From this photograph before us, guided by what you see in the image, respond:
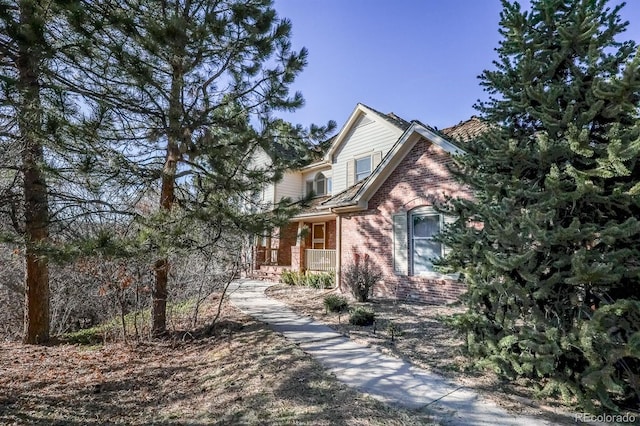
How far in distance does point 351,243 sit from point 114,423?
9.29m

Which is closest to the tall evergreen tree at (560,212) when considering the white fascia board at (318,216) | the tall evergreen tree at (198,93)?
the tall evergreen tree at (198,93)

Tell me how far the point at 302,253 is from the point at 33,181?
11.5 meters

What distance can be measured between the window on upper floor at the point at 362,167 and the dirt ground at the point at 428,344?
19.1ft

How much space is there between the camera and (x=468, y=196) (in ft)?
30.8

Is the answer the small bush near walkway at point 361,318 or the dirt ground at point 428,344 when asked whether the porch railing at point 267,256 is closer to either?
the dirt ground at point 428,344

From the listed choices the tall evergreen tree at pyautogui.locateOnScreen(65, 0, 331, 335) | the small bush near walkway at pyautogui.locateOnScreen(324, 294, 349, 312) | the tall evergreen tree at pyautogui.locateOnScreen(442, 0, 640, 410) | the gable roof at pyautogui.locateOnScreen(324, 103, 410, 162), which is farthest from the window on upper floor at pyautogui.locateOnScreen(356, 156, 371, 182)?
the tall evergreen tree at pyautogui.locateOnScreen(442, 0, 640, 410)

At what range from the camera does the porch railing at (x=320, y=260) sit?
1527 centimetres

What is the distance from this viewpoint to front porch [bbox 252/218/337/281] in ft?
51.3

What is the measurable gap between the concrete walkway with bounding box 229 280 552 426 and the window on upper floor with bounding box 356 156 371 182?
8342mm

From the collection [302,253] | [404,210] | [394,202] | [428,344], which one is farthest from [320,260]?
[428,344]

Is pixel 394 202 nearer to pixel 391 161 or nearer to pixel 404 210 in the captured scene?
pixel 404 210

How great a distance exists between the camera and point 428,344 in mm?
6305

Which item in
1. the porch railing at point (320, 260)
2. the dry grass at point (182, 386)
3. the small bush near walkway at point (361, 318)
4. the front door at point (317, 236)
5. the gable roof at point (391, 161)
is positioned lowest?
the dry grass at point (182, 386)

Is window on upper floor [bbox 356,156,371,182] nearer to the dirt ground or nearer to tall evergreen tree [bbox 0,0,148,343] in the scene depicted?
the dirt ground
